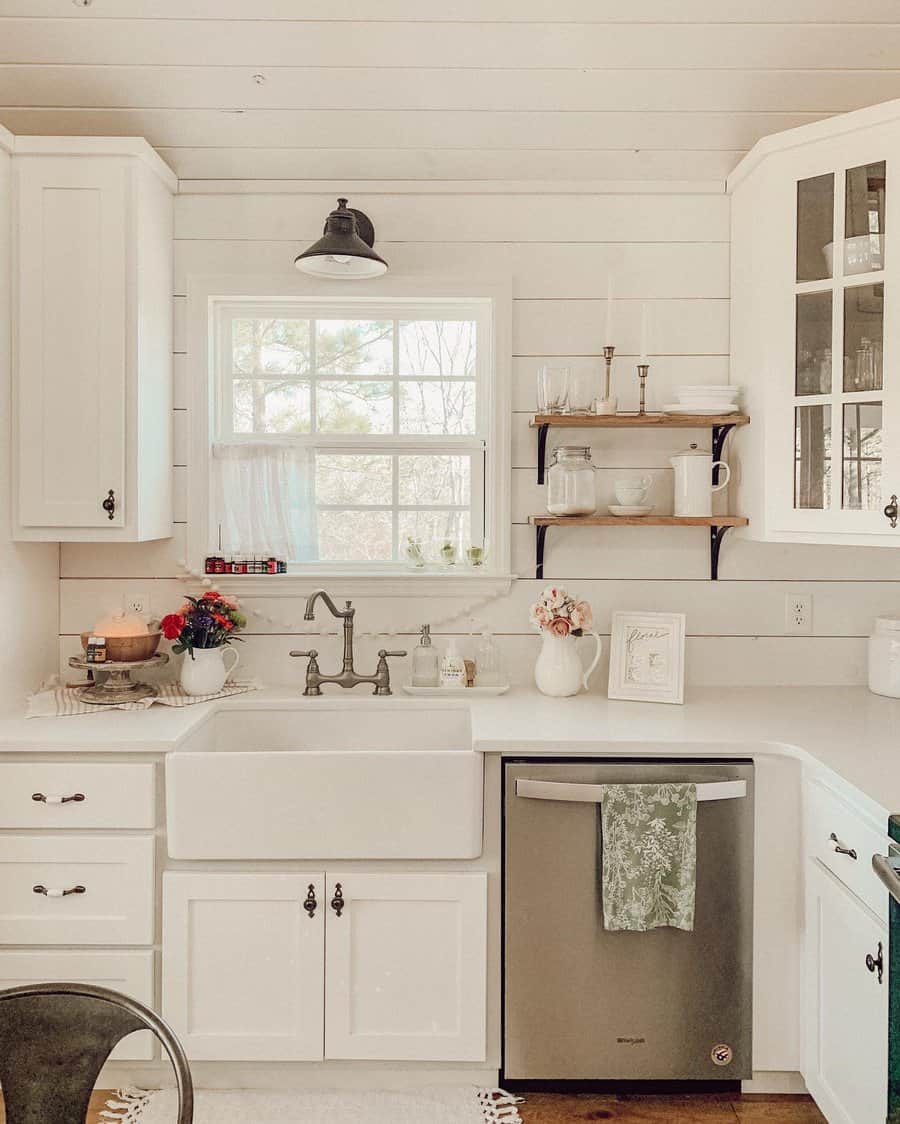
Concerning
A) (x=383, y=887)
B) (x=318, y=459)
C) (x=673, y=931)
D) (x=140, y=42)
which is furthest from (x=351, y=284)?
Answer: (x=673, y=931)

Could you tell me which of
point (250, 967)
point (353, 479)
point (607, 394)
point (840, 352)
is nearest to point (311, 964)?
point (250, 967)

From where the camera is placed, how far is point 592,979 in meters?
2.04

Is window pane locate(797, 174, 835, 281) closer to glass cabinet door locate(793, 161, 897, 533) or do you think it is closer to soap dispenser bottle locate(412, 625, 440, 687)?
glass cabinet door locate(793, 161, 897, 533)

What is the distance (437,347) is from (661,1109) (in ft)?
6.96

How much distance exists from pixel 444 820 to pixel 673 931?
0.57 m

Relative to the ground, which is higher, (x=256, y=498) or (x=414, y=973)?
(x=256, y=498)

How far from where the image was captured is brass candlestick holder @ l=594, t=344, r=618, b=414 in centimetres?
251

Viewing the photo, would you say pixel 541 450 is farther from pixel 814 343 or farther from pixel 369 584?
pixel 814 343

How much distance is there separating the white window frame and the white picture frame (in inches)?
15.1

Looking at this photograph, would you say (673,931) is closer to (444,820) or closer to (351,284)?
(444,820)

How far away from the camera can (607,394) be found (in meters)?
2.61

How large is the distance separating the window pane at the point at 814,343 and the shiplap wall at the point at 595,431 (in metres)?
0.39

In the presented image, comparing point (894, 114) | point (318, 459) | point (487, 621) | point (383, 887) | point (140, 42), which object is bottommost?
point (383, 887)

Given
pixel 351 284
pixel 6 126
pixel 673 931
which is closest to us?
pixel 673 931
